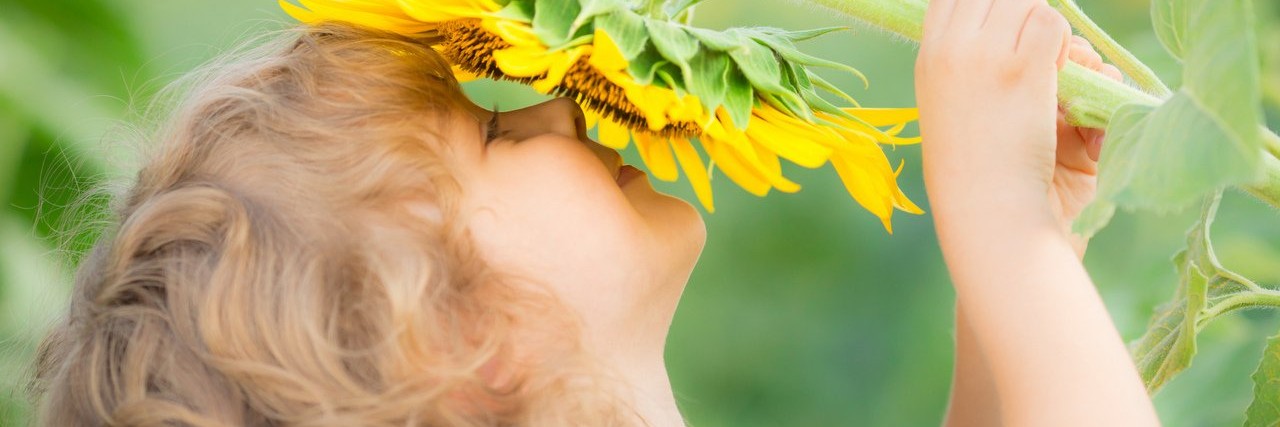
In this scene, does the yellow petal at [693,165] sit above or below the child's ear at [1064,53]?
below

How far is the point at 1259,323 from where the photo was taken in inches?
40.8

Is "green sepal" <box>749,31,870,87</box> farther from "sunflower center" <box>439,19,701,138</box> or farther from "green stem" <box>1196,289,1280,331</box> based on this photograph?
"green stem" <box>1196,289,1280,331</box>

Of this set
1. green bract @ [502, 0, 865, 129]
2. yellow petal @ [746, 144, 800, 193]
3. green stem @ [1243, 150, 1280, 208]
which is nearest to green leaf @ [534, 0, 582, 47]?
green bract @ [502, 0, 865, 129]

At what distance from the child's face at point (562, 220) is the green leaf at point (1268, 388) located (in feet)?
0.91

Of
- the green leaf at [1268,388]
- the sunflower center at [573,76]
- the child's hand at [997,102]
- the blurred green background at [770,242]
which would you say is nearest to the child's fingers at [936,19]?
the child's hand at [997,102]

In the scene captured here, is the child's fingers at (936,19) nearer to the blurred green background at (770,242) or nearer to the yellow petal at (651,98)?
the yellow petal at (651,98)

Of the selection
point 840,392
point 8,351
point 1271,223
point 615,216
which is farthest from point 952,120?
point 840,392

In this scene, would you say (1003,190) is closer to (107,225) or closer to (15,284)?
(107,225)

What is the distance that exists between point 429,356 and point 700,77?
200 mm

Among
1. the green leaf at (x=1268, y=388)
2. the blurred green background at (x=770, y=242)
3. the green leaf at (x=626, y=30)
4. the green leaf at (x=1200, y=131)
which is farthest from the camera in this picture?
the blurred green background at (x=770, y=242)

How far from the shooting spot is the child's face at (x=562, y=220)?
58cm

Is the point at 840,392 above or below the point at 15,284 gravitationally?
below

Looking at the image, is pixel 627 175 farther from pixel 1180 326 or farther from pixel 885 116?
pixel 1180 326

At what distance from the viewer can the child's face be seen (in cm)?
58
